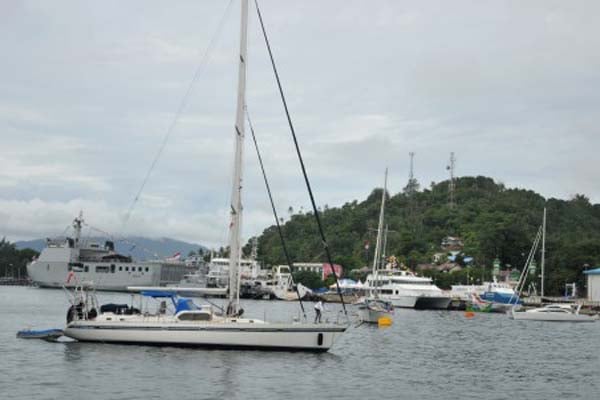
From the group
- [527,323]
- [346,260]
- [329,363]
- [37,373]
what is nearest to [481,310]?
[527,323]

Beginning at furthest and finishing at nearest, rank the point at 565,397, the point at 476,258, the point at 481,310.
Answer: the point at 476,258 < the point at 481,310 < the point at 565,397

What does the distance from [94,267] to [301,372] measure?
145718 mm

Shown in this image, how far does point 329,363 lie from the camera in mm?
39875

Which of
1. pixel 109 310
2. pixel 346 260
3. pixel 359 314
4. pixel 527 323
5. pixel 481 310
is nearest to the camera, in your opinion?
pixel 109 310

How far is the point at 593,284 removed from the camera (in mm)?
120875

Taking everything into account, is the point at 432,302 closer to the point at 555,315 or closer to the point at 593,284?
the point at 593,284

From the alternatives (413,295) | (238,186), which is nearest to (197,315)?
(238,186)

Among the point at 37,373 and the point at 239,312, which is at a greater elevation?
the point at 239,312

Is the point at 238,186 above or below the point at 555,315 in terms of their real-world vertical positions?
above

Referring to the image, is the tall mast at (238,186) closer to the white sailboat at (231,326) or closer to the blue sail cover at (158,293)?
the white sailboat at (231,326)

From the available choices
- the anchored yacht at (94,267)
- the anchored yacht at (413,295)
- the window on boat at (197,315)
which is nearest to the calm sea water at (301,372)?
the window on boat at (197,315)

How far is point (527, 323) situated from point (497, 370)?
47.1m

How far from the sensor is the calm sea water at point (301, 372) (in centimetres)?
3148

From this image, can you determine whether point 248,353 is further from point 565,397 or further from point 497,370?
point 565,397
